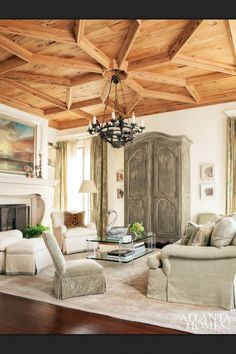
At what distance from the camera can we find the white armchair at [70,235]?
5691 millimetres

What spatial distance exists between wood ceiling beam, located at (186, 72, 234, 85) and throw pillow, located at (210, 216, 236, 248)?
317 centimetres

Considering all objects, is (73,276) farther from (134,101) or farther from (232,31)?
(134,101)

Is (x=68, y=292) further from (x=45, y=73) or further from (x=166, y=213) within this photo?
(x=45, y=73)

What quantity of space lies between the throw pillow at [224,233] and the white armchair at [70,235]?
3.31m

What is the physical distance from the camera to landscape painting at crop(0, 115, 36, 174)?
6.17 meters

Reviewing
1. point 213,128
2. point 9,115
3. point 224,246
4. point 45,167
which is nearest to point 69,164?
point 45,167

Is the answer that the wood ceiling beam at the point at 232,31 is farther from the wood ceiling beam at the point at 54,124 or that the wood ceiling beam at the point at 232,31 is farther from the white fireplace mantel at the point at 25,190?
the wood ceiling beam at the point at 54,124

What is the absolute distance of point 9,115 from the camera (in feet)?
20.8

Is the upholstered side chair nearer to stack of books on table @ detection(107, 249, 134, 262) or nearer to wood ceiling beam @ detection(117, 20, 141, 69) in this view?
stack of books on table @ detection(107, 249, 134, 262)

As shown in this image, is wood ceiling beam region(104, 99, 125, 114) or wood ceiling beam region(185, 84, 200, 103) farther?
wood ceiling beam region(104, 99, 125, 114)

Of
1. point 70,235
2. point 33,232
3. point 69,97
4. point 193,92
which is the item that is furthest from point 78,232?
point 193,92

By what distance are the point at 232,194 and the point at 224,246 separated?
3164mm

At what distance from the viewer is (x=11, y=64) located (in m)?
4.56

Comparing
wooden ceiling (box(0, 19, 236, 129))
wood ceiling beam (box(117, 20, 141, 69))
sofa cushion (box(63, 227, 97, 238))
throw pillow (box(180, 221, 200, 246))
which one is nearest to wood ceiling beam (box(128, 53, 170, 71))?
wooden ceiling (box(0, 19, 236, 129))
